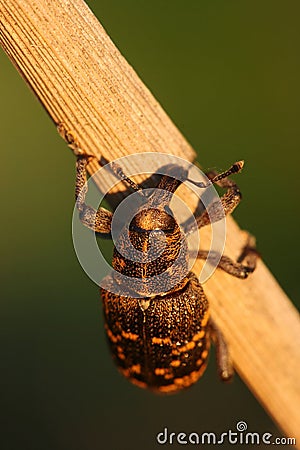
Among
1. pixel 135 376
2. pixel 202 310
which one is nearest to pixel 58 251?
pixel 135 376

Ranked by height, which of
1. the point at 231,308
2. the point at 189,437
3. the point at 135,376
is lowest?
the point at 189,437

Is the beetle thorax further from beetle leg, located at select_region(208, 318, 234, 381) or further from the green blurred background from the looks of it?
the green blurred background

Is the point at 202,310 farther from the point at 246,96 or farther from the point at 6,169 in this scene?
the point at 6,169

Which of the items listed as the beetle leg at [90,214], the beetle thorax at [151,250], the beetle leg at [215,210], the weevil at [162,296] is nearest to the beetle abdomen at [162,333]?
the weevil at [162,296]

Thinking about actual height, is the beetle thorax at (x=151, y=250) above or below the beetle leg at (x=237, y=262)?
above

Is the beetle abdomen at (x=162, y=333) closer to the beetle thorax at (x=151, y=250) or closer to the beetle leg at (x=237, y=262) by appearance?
the beetle thorax at (x=151, y=250)

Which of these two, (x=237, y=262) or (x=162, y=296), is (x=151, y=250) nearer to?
(x=162, y=296)

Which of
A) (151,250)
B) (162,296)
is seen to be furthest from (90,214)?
(162,296)
